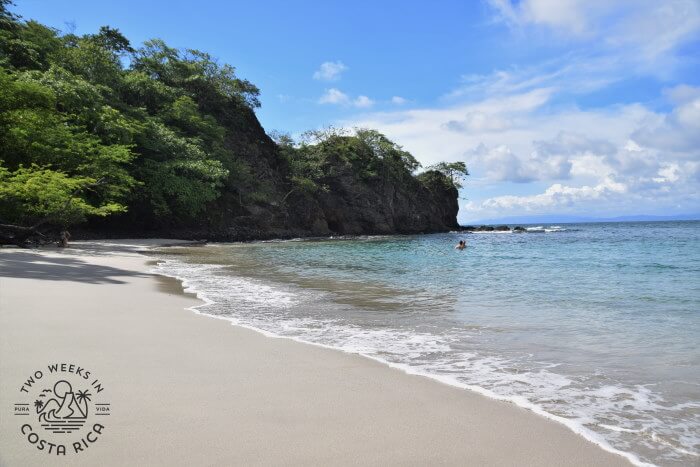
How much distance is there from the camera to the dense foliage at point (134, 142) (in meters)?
20.7

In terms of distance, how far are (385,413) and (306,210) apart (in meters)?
48.1

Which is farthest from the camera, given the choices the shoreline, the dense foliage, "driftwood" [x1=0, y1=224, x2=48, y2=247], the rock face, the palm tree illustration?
the rock face

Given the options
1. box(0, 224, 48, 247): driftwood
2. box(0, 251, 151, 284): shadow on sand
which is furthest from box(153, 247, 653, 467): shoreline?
box(0, 224, 48, 247): driftwood

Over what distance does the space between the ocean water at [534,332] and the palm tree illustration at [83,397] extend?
2665 millimetres

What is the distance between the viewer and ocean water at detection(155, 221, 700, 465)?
132 inches

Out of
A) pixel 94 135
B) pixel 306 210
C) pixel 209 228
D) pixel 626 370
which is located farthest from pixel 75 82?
pixel 626 370

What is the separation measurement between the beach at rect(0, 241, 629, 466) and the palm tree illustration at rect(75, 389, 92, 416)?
4.3 inches

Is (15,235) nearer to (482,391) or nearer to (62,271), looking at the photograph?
(62,271)

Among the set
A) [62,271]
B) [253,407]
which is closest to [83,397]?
[253,407]

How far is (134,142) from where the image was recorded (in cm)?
3081

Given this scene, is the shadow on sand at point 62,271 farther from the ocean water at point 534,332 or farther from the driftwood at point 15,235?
the driftwood at point 15,235

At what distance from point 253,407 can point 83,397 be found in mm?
1214

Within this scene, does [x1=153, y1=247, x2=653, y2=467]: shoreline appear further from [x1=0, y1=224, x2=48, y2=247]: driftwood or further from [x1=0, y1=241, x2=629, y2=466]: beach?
[x1=0, y1=224, x2=48, y2=247]: driftwood

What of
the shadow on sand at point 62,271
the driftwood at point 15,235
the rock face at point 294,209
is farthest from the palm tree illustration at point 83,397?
the rock face at point 294,209
